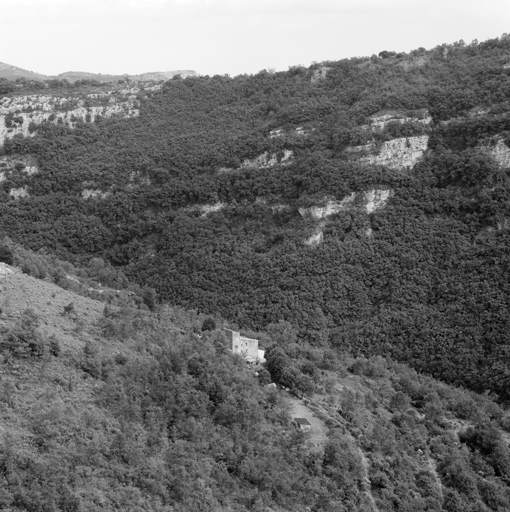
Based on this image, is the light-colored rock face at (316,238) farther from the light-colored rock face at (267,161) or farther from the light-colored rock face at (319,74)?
the light-colored rock face at (319,74)

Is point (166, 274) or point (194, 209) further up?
point (194, 209)

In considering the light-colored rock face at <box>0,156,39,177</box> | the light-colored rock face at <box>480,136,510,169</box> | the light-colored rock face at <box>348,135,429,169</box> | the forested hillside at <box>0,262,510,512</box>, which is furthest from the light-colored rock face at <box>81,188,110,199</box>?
the light-colored rock face at <box>480,136,510,169</box>

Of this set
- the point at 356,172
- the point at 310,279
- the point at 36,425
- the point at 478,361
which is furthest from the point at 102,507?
the point at 356,172

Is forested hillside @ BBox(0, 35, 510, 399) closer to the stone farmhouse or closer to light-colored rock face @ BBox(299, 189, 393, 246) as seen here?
light-colored rock face @ BBox(299, 189, 393, 246)

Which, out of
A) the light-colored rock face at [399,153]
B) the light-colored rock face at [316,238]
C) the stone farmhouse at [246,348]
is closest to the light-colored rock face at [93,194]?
the light-colored rock face at [316,238]

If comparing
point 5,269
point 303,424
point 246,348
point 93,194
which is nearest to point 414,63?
point 93,194

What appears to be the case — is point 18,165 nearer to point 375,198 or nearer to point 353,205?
point 353,205

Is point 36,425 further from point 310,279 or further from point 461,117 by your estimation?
point 461,117
